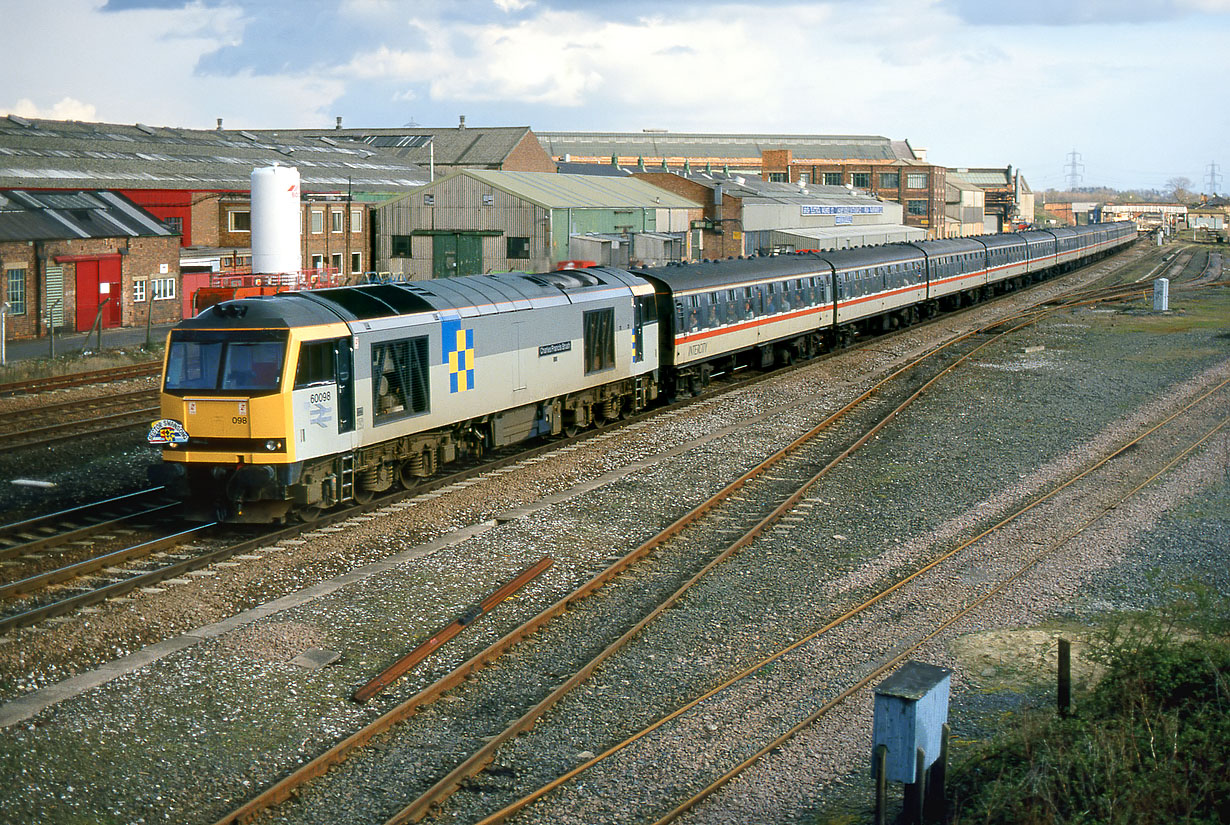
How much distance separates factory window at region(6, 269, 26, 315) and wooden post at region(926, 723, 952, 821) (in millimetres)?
37729

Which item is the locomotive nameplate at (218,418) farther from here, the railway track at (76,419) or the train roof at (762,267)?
the train roof at (762,267)

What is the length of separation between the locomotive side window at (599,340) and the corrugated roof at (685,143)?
115071 mm

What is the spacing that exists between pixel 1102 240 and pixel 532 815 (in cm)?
9987

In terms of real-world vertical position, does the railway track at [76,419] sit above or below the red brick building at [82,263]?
below

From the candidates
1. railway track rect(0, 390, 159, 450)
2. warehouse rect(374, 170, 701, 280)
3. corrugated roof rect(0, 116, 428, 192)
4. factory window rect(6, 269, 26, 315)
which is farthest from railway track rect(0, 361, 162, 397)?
warehouse rect(374, 170, 701, 280)

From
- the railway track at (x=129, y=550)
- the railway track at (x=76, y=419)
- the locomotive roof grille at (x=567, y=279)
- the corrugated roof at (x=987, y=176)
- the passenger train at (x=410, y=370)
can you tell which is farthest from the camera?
the corrugated roof at (x=987, y=176)

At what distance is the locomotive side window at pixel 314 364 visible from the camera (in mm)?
16469

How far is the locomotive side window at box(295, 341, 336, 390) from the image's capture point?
16.5 m

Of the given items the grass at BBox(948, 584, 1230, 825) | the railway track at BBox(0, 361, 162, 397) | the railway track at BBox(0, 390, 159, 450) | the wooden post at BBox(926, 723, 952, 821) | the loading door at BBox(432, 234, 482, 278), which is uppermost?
the loading door at BBox(432, 234, 482, 278)

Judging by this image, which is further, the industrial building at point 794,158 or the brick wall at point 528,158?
the industrial building at point 794,158

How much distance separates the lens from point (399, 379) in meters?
18.5

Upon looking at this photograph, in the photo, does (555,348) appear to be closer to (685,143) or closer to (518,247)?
(518,247)

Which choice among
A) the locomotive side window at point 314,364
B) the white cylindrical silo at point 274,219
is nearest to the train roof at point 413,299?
the locomotive side window at point 314,364

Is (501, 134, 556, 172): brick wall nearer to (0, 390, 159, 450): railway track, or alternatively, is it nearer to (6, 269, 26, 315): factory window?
(6, 269, 26, 315): factory window
